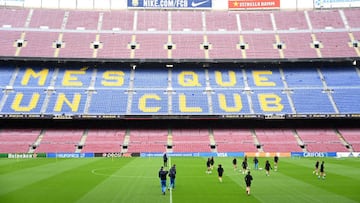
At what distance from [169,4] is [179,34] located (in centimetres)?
999

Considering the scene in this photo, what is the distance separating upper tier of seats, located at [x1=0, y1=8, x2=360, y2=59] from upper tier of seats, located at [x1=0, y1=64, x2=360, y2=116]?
10.3ft

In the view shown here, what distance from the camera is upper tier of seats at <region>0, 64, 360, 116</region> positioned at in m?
61.2

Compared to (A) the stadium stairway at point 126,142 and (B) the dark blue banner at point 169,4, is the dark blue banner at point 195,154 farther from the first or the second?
(B) the dark blue banner at point 169,4

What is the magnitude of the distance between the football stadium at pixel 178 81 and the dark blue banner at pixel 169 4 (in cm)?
24

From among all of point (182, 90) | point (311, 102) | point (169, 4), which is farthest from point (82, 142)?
point (311, 102)

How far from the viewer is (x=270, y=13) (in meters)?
78.8

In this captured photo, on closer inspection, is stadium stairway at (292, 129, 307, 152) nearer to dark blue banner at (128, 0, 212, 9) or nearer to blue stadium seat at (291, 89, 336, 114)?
blue stadium seat at (291, 89, 336, 114)

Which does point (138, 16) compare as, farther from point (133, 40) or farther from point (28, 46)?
point (28, 46)

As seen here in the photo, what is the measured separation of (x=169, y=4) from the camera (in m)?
80.6

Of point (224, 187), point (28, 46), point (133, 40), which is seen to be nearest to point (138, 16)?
point (133, 40)

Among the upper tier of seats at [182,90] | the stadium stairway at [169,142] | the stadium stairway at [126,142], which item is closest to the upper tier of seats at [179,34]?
the upper tier of seats at [182,90]

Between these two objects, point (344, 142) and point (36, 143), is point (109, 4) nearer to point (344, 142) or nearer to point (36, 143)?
point (36, 143)

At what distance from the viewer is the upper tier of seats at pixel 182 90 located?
2409 inches

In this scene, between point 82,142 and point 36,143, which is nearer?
point 36,143
